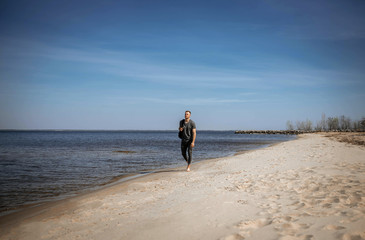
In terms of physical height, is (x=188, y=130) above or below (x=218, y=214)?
above

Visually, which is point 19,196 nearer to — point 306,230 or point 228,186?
point 228,186

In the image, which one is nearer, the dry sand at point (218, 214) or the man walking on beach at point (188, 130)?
the dry sand at point (218, 214)

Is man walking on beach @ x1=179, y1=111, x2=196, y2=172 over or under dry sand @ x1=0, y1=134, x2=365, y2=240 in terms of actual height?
over

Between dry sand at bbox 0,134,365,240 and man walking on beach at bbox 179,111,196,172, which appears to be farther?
man walking on beach at bbox 179,111,196,172

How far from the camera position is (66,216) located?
471cm

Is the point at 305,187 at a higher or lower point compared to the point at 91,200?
higher

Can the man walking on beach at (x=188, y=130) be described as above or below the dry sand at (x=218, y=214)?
above

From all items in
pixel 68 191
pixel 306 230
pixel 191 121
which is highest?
pixel 191 121

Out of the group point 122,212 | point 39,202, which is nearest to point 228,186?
point 122,212

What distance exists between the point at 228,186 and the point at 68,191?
5600mm

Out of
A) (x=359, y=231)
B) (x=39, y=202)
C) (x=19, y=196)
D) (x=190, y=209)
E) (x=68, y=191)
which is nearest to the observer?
(x=359, y=231)

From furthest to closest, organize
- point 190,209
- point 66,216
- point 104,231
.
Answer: point 66,216 < point 190,209 < point 104,231

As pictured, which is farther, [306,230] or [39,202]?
[39,202]

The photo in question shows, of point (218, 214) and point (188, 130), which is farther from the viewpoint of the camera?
point (188, 130)
